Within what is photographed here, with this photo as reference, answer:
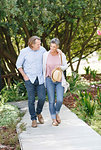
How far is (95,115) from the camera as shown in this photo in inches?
263

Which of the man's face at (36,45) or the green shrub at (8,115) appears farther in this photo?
the green shrub at (8,115)

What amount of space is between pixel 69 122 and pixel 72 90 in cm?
404

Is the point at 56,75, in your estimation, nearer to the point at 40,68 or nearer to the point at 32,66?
the point at 40,68

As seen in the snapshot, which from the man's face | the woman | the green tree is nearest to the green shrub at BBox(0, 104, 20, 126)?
the woman

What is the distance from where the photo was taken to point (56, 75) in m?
5.52

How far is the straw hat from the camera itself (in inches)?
217

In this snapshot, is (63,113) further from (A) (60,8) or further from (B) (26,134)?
(A) (60,8)

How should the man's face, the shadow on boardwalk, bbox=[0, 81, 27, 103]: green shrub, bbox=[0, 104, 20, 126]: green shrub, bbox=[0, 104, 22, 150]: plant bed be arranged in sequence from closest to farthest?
1. the shadow on boardwalk
2. bbox=[0, 104, 22, 150]: plant bed
3. the man's face
4. bbox=[0, 104, 20, 126]: green shrub
5. bbox=[0, 81, 27, 103]: green shrub

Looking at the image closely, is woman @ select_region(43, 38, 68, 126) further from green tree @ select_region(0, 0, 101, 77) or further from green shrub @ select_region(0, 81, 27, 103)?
green shrub @ select_region(0, 81, 27, 103)

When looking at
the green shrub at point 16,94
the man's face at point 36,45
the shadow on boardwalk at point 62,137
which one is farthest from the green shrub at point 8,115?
the green shrub at point 16,94

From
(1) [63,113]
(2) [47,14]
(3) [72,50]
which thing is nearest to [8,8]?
(2) [47,14]

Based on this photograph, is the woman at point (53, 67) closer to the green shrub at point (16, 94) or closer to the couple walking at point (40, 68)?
the couple walking at point (40, 68)

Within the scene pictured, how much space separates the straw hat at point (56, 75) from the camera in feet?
18.1

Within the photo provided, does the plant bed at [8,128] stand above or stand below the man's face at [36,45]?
below
